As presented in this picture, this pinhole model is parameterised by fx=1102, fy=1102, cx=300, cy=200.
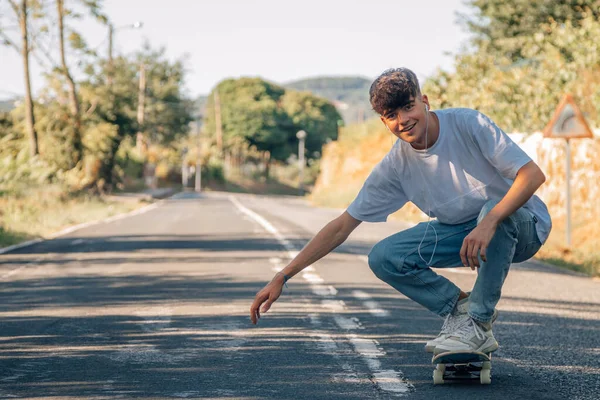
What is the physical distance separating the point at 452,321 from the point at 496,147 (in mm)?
1020

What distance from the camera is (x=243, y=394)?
5.50m

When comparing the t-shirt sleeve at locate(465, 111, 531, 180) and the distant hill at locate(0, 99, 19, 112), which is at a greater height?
the distant hill at locate(0, 99, 19, 112)

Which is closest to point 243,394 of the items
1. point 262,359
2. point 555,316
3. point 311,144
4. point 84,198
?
point 262,359

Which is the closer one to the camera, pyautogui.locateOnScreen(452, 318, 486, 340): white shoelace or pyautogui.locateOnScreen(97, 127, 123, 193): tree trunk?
pyautogui.locateOnScreen(452, 318, 486, 340): white shoelace

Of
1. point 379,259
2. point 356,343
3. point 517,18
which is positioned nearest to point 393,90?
point 379,259

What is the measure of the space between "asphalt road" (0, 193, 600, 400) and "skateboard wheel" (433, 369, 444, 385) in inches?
2.1

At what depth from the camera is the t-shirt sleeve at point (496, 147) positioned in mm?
5086

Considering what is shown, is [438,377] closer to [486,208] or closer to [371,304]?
[486,208]

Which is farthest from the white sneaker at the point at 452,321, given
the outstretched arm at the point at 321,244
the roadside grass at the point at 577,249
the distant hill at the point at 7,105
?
the distant hill at the point at 7,105

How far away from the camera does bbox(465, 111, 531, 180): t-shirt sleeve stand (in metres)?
5.09

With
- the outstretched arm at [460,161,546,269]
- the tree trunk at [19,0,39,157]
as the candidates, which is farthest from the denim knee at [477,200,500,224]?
the tree trunk at [19,0,39,157]

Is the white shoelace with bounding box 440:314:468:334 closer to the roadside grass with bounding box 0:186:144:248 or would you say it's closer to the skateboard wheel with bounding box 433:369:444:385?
the skateboard wheel with bounding box 433:369:444:385

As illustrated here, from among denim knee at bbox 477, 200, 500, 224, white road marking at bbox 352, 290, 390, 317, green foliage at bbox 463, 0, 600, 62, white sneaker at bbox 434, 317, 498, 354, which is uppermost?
green foliage at bbox 463, 0, 600, 62

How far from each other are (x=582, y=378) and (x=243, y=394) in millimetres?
1855
